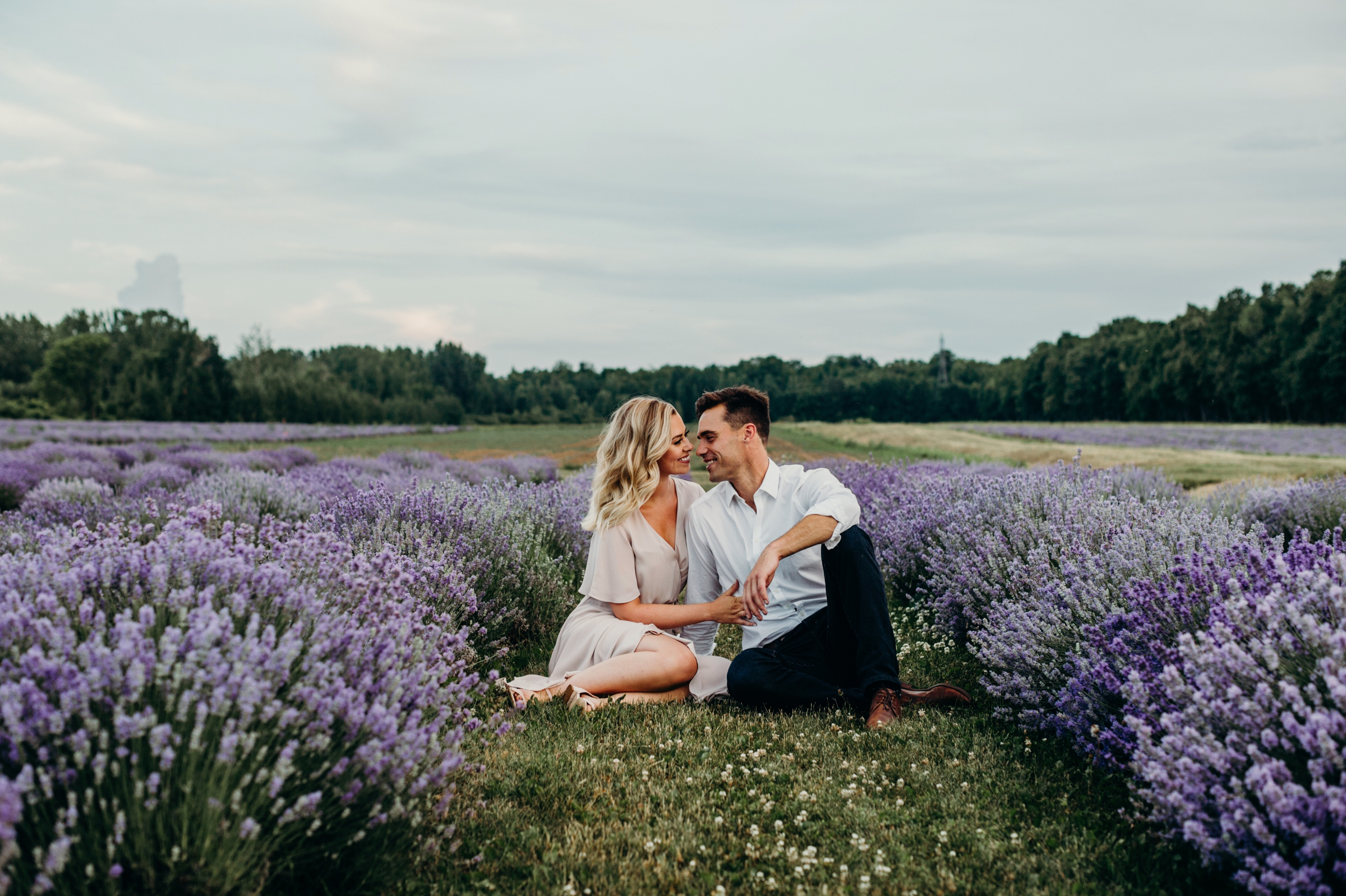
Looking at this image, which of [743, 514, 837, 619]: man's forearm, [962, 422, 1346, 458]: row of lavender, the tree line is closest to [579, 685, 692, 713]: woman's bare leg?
[743, 514, 837, 619]: man's forearm

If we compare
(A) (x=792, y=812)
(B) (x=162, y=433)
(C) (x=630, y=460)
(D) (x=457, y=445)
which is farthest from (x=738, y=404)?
(B) (x=162, y=433)

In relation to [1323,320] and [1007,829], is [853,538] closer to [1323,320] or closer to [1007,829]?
[1007,829]

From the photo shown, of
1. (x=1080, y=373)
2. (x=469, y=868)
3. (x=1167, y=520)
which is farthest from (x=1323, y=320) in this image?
(x=469, y=868)

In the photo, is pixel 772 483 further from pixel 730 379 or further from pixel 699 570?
pixel 730 379

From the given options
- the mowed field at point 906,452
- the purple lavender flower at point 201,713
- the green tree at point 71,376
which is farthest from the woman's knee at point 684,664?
the green tree at point 71,376

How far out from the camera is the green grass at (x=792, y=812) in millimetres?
2383

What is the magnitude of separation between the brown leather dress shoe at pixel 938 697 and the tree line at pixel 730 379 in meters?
41.8

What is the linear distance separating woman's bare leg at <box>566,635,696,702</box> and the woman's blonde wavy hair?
643mm

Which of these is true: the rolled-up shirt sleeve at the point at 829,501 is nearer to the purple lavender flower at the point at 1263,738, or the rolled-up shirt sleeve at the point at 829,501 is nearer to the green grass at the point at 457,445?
the purple lavender flower at the point at 1263,738

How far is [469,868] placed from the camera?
7.93ft

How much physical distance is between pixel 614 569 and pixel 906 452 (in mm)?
20340

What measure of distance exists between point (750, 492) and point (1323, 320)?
66.0 meters

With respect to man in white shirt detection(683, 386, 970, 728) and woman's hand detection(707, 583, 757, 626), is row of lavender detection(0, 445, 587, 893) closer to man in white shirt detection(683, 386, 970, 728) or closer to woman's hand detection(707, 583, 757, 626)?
woman's hand detection(707, 583, 757, 626)

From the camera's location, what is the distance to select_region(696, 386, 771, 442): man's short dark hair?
13.1 feet
